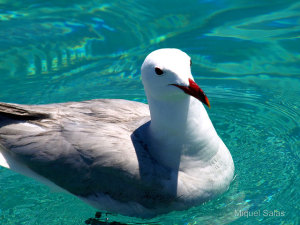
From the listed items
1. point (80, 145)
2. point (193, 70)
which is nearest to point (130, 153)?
point (80, 145)

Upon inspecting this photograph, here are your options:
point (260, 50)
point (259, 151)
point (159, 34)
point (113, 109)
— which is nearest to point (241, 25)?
point (260, 50)

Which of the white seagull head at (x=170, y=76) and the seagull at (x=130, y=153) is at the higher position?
the white seagull head at (x=170, y=76)

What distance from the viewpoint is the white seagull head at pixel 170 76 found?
3734 millimetres

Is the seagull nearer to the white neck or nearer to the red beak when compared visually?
the white neck

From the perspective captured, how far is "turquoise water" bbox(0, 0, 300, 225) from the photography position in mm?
4637

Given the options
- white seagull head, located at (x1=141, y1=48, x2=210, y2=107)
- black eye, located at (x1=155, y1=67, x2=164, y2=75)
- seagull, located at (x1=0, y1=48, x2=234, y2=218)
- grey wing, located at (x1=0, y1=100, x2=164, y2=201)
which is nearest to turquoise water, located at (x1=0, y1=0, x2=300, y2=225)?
seagull, located at (x1=0, y1=48, x2=234, y2=218)

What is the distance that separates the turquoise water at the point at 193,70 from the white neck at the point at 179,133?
488 mm

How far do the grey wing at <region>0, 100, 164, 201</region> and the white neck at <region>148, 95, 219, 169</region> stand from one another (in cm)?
16

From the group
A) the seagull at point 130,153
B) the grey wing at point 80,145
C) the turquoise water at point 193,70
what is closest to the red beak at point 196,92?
the seagull at point 130,153

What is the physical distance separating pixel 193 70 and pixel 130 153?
2.75 metres

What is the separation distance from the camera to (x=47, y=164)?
437 centimetres

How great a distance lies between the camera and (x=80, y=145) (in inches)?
167

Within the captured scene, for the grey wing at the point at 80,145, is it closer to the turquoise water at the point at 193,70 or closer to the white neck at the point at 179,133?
the white neck at the point at 179,133

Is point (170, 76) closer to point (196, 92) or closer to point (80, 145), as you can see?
point (196, 92)
